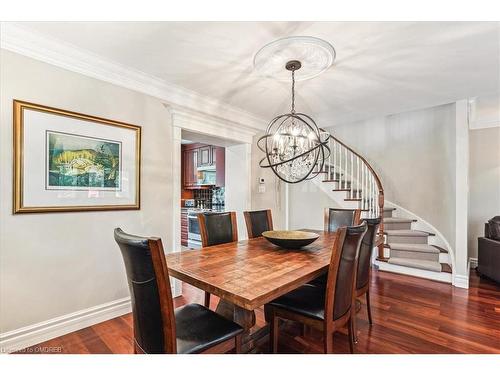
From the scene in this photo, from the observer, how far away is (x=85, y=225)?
2.29m

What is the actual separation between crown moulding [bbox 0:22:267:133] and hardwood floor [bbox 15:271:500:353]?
2.25 meters

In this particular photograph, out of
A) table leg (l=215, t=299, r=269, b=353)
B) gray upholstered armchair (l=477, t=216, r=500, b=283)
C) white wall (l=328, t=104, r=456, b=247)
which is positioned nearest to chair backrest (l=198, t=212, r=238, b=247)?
table leg (l=215, t=299, r=269, b=353)

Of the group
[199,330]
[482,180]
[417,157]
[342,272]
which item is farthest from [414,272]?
[199,330]

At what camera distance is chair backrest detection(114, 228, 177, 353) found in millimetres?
1106

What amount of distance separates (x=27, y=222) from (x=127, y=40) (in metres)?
1.62

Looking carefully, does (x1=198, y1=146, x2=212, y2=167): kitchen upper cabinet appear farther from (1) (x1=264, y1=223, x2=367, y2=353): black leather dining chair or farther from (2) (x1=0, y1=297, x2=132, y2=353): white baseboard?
(1) (x1=264, y1=223, x2=367, y2=353): black leather dining chair

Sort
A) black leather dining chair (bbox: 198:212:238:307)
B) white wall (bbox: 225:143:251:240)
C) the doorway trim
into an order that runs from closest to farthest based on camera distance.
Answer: black leather dining chair (bbox: 198:212:238:307) < the doorway trim < white wall (bbox: 225:143:251:240)

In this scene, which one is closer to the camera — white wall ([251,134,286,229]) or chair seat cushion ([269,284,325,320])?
chair seat cushion ([269,284,325,320])

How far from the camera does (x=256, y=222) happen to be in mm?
2887

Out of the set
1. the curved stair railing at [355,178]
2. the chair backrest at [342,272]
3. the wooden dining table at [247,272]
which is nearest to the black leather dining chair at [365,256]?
the wooden dining table at [247,272]

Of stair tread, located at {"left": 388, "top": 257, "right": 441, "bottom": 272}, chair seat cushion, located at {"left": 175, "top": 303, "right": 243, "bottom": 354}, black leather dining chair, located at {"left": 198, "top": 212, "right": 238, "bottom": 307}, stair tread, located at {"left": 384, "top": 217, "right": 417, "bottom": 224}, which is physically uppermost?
black leather dining chair, located at {"left": 198, "top": 212, "right": 238, "bottom": 307}

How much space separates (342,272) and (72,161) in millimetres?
2305

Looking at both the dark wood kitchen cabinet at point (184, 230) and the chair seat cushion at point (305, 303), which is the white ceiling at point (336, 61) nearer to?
the chair seat cushion at point (305, 303)

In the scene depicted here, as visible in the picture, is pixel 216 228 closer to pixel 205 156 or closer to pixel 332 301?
pixel 332 301
